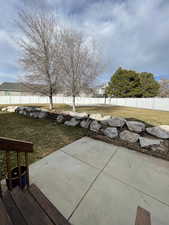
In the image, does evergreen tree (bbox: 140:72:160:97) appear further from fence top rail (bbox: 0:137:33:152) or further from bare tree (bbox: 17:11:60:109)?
fence top rail (bbox: 0:137:33:152)

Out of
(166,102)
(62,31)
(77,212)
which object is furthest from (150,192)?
(166,102)

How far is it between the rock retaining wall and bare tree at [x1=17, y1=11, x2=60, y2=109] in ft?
12.9

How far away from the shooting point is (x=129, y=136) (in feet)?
12.2

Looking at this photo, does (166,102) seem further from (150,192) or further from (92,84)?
(150,192)

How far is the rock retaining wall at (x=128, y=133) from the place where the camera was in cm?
327

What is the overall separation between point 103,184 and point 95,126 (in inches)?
107

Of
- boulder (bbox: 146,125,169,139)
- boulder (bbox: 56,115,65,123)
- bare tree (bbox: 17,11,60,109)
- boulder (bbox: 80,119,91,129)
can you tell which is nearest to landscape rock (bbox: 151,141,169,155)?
boulder (bbox: 146,125,169,139)

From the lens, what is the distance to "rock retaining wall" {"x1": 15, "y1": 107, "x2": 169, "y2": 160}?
3.27m

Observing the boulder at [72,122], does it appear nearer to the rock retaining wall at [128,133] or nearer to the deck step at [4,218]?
the rock retaining wall at [128,133]

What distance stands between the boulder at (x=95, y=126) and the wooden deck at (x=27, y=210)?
3.25 metres

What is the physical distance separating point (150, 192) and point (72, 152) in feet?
6.44

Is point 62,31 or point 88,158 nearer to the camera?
point 88,158

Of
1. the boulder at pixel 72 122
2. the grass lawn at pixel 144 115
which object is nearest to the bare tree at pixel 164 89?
the grass lawn at pixel 144 115

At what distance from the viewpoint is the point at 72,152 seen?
303 centimetres
